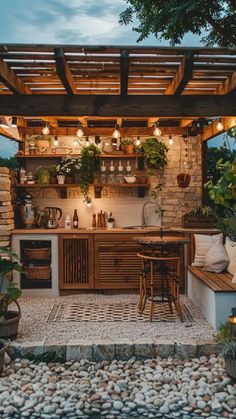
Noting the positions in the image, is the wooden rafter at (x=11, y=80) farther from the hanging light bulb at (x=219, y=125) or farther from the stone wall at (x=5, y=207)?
the hanging light bulb at (x=219, y=125)

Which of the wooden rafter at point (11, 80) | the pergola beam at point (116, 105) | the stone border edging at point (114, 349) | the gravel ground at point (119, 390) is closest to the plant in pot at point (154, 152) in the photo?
the pergola beam at point (116, 105)

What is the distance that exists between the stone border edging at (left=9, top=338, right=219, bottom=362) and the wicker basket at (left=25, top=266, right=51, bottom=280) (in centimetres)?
250

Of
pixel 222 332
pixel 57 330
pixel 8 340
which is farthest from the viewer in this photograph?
pixel 57 330

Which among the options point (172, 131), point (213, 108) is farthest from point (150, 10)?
point (213, 108)

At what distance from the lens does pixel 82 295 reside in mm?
7562

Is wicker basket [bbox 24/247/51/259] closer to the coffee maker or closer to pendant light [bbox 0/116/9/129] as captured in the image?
the coffee maker

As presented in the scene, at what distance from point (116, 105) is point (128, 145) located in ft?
7.44

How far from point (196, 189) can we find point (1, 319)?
4175 millimetres

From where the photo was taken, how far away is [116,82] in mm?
5746

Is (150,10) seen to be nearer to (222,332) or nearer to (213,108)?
(213,108)

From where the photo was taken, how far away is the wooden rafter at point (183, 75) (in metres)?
4.74

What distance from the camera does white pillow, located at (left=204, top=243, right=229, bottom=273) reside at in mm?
6680

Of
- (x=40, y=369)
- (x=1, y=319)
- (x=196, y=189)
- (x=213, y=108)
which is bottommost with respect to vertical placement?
(x=40, y=369)

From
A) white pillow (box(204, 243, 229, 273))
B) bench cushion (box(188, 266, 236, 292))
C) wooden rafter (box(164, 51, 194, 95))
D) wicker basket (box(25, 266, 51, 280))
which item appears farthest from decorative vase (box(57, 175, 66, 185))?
wooden rafter (box(164, 51, 194, 95))
